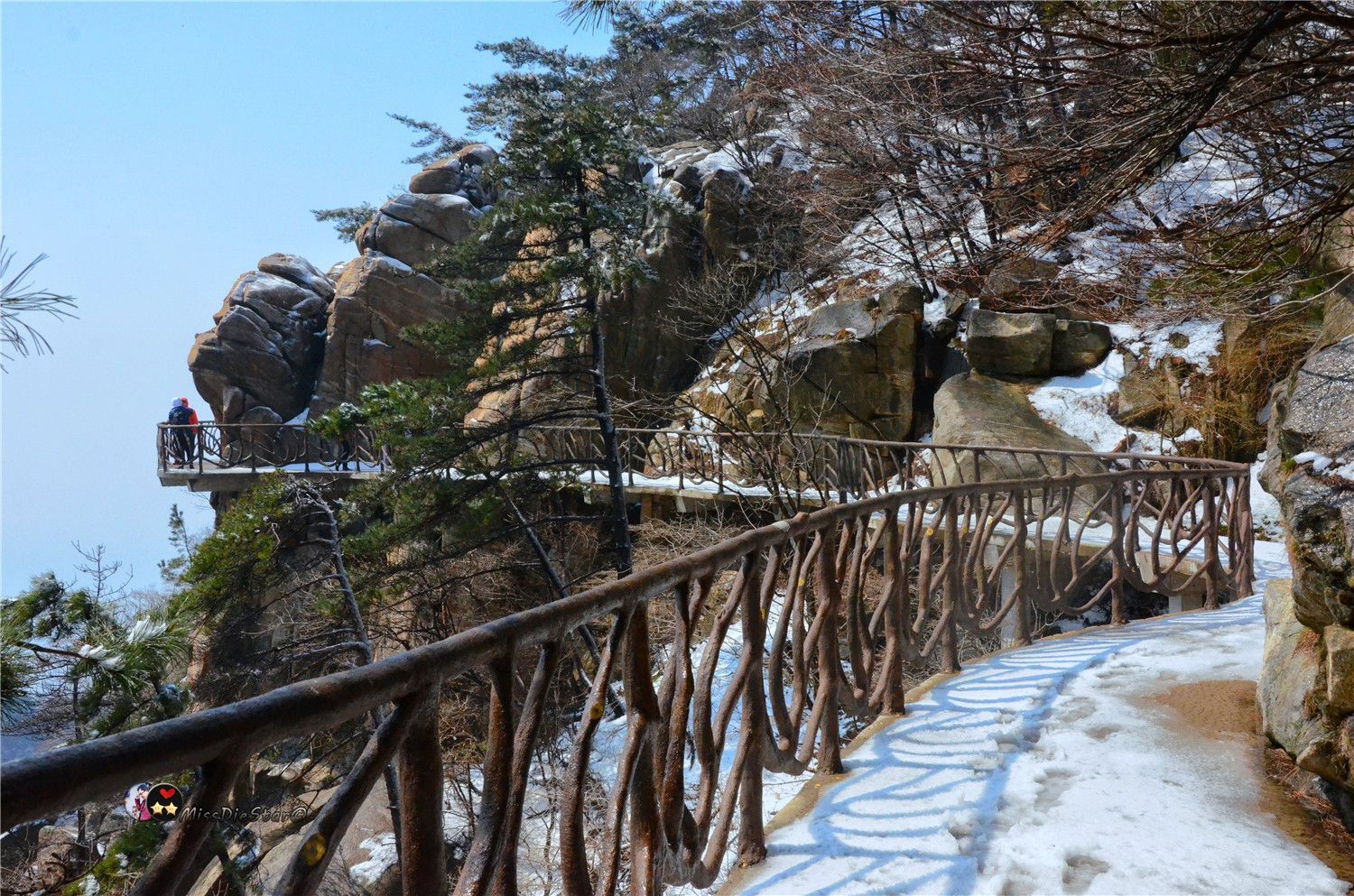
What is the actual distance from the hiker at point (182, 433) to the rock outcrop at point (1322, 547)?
2289 centimetres

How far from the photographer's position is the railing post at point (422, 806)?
54.9 inches

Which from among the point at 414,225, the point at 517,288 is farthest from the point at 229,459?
the point at 517,288

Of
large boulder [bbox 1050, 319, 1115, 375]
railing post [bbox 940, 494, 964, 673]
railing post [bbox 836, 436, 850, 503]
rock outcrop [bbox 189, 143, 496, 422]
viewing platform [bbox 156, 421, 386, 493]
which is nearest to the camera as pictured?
railing post [bbox 940, 494, 964, 673]

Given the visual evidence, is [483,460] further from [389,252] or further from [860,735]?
[389,252]

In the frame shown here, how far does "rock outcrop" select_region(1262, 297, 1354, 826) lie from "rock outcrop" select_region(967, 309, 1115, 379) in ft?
43.3

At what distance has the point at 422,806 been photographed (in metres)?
1.43

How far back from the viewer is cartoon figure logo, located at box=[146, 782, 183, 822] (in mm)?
4409

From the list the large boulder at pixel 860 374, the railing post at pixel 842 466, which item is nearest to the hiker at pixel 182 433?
the large boulder at pixel 860 374

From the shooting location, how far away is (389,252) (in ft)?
87.6

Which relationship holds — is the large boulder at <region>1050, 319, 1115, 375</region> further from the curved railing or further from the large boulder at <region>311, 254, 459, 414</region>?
the large boulder at <region>311, 254, 459, 414</region>

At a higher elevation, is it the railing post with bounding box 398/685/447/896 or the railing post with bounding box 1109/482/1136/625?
the railing post with bounding box 398/685/447/896

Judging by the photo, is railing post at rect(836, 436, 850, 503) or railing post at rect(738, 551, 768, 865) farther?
railing post at rect(836, 436, 850, 503)

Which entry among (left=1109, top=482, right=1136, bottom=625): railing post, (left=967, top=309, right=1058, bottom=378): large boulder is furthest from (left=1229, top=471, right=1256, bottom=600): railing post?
(left=967, top=309, right=1058, bottom=378): large boulder

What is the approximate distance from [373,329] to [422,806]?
86.0ft
